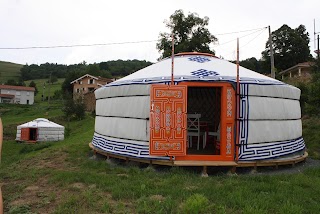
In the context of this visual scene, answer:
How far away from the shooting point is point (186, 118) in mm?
4750

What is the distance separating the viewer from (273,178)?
167 inches

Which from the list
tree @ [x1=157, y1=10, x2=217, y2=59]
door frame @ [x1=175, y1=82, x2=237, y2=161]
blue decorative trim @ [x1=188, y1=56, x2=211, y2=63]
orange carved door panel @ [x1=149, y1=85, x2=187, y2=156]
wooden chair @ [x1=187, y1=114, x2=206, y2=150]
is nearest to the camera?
orange carved door panel @ [x1=149, y1=85, x2=187, y2=156]

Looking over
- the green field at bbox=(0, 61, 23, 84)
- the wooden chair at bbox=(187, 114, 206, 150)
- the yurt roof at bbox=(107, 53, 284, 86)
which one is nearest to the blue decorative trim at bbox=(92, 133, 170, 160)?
the yurt roof at bbox=(107, 53, 284, 86)

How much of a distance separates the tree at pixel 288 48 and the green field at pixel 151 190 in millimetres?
21927

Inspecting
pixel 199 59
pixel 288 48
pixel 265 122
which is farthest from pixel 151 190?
pixel 288 48

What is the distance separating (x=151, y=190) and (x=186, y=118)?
4.80 ft

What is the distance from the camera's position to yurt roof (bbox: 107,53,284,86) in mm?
4863

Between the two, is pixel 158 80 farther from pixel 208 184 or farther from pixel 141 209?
pixel 141 209

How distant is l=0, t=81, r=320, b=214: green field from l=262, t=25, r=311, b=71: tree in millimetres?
21927

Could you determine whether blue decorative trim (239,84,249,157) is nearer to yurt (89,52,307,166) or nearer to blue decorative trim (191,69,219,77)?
yurt (89,52,307,166)

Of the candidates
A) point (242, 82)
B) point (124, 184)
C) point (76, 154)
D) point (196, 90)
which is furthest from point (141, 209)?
point (196, 90)

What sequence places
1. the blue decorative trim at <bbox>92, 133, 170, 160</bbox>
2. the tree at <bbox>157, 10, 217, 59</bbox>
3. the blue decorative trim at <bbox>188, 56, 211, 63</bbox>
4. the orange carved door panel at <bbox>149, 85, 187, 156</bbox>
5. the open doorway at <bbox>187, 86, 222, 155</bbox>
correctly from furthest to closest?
the tree at <bbox>157, 10, 217, 59</bbox> < the open doorway at <bbox>187, 86, 222, 155</bbox> < the blue decorative trim at <bbox>188, 56, 211, 63</bbox> < the blue decorative trim at <bbox>92, 133, 170, 160</bbox> < the orange carved door panel at <bbox>149, 85, 187, 156</bbox>

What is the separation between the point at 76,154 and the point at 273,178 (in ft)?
12.9

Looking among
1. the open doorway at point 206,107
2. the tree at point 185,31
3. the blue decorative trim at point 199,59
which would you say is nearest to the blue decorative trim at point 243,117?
the blue decorative trim at point 199,59
